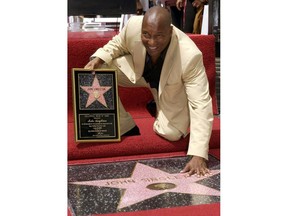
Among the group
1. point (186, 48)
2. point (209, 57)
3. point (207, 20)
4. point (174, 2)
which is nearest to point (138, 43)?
point (186, 48)

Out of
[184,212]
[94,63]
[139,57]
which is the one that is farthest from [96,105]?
[184,212]

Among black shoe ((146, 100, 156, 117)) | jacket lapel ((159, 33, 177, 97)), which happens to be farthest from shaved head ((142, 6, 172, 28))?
black shoe ((146, 100, 156, 117))

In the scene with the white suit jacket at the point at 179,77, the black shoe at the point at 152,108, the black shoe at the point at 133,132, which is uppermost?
the white suit jacket at the point at 179,77

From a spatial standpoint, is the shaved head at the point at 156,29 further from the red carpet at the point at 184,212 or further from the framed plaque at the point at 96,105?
the red carpet at the point at 184,212

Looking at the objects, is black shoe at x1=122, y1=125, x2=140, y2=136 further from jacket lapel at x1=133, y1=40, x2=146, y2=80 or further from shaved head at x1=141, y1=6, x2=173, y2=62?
shaved head at x1=141, y1=6, x2=173, y2=62

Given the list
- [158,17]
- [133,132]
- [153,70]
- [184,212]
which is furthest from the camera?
[133,132]

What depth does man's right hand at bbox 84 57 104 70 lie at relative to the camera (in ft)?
7.89

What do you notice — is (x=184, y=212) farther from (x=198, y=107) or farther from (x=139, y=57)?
(x=139, y=57)

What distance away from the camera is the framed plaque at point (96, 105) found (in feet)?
7.70

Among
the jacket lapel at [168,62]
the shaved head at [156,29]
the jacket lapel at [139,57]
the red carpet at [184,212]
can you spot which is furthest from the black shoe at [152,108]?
the red carpet at [184,212]

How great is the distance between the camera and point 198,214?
5.09 feet

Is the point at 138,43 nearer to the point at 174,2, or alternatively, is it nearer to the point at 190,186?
the point at 190,186

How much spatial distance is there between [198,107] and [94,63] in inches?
23.6

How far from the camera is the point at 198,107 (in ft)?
7.09
